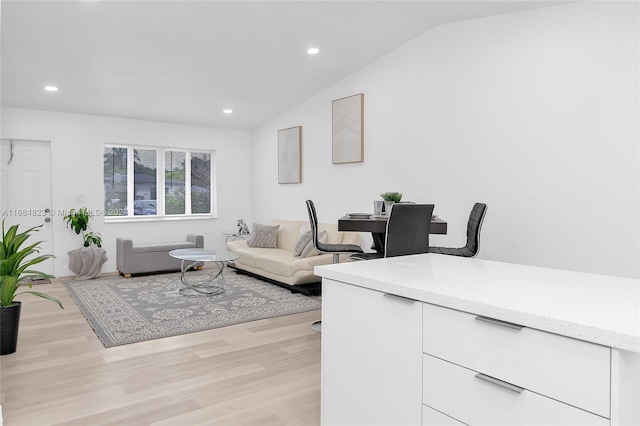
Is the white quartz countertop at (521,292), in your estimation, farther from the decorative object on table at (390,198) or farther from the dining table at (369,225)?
the decorative object on table at (390,198)

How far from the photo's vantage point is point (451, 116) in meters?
4.41

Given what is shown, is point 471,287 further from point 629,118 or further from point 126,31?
point 126,31

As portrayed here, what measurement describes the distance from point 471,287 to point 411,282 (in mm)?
198

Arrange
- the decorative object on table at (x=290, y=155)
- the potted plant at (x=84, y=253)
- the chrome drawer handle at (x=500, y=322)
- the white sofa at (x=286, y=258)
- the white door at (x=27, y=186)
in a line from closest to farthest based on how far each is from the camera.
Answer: the chrome drawer handle at (x=500, y=322), the white sofa at (x=286, y=258), the white door at (x=27, y=186), the potted plant at (x=84, y=253), the decorative object on table at (x=290, y=155)

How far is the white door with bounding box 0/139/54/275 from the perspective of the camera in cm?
601

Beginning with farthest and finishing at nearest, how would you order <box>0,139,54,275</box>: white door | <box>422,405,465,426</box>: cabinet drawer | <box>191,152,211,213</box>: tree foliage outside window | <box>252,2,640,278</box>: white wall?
1. <box>191,152,211,213</box>: tree foliage outside window
2. <box>0,139,54,275</box>: white door
3. <box>252,2,640,278</box>: white wall
4. <box>422,405,465,426</box>: cabinet drawer

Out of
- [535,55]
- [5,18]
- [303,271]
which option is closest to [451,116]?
[535,55]

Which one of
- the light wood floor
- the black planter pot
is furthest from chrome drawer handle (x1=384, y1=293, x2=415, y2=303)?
the black planter pot

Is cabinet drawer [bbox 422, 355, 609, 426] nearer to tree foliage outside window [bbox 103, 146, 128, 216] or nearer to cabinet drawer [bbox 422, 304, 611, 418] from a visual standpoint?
cabinet drawer [bbox 422, 304, 611, 418]

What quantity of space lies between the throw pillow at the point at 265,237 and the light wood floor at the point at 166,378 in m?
2.63

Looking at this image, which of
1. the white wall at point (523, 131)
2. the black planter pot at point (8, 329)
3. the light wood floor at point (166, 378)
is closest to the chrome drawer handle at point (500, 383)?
the light wood floor at point (166, 378)

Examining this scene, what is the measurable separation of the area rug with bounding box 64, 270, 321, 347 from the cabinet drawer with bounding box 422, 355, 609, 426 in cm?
284

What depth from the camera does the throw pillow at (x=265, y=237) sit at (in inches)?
258

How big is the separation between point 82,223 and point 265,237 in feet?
8.61
